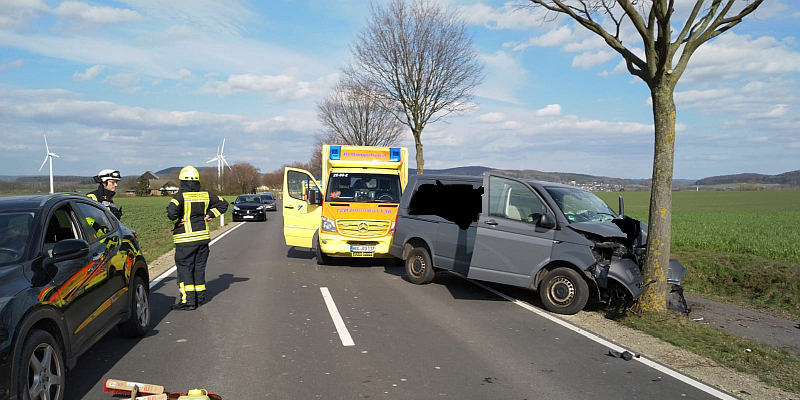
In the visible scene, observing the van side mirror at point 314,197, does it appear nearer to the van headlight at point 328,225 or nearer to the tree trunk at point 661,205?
the van headlight at point 328,225

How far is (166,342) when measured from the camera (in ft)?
21.5

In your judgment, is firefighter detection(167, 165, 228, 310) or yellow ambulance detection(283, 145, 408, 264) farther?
yellow ambulance detection(283, 145, 408, 264)

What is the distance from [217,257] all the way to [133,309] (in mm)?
8615

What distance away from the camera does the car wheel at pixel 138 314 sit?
6473mm

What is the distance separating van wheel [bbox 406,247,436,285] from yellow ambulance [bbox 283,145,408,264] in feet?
5.24

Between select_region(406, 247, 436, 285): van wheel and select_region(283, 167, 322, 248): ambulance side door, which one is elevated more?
select_region(283, 167, 322, 248): ambulance side door

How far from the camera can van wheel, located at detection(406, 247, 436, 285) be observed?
35.4ft

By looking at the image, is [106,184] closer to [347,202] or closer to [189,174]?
[189,174]

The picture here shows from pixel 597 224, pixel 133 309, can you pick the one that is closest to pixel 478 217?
pixel 597 224

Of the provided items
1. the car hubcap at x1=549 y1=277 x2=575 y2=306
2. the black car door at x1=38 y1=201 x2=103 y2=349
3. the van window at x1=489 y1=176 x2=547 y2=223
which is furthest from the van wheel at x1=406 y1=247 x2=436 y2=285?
the black car door at x1=38 y1=201 x2=103 y2=349

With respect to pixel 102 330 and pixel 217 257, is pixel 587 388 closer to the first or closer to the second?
pixel 102 330

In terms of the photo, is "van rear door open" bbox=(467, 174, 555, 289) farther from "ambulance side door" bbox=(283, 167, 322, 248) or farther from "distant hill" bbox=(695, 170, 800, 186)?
"distant hill" bbox=(695, 170, 800, 186)

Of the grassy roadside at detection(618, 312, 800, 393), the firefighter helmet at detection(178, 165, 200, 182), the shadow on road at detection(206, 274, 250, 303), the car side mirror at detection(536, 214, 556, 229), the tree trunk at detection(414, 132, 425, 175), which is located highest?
the tree trunk at detection(414, 132, 425, 175)

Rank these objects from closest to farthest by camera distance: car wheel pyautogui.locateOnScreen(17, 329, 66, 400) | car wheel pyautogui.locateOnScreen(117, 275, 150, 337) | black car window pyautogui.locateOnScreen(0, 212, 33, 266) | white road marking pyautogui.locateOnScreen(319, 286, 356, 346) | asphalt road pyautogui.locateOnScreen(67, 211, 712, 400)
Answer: car wheel pyautogui.locateOnScreen(17, 329, 66, 400)
black car window pyautogui.locateOnScreen(0, 212, 33, 266)
asphalt road pyautogui.locateOnScreen(67, 211, 712, 400)
car wheel pyautogui.locateOnScreen(117, 275, 150, 337)
white road marking pyautogui.locateOnScreen(319, 286, 356, 346)
